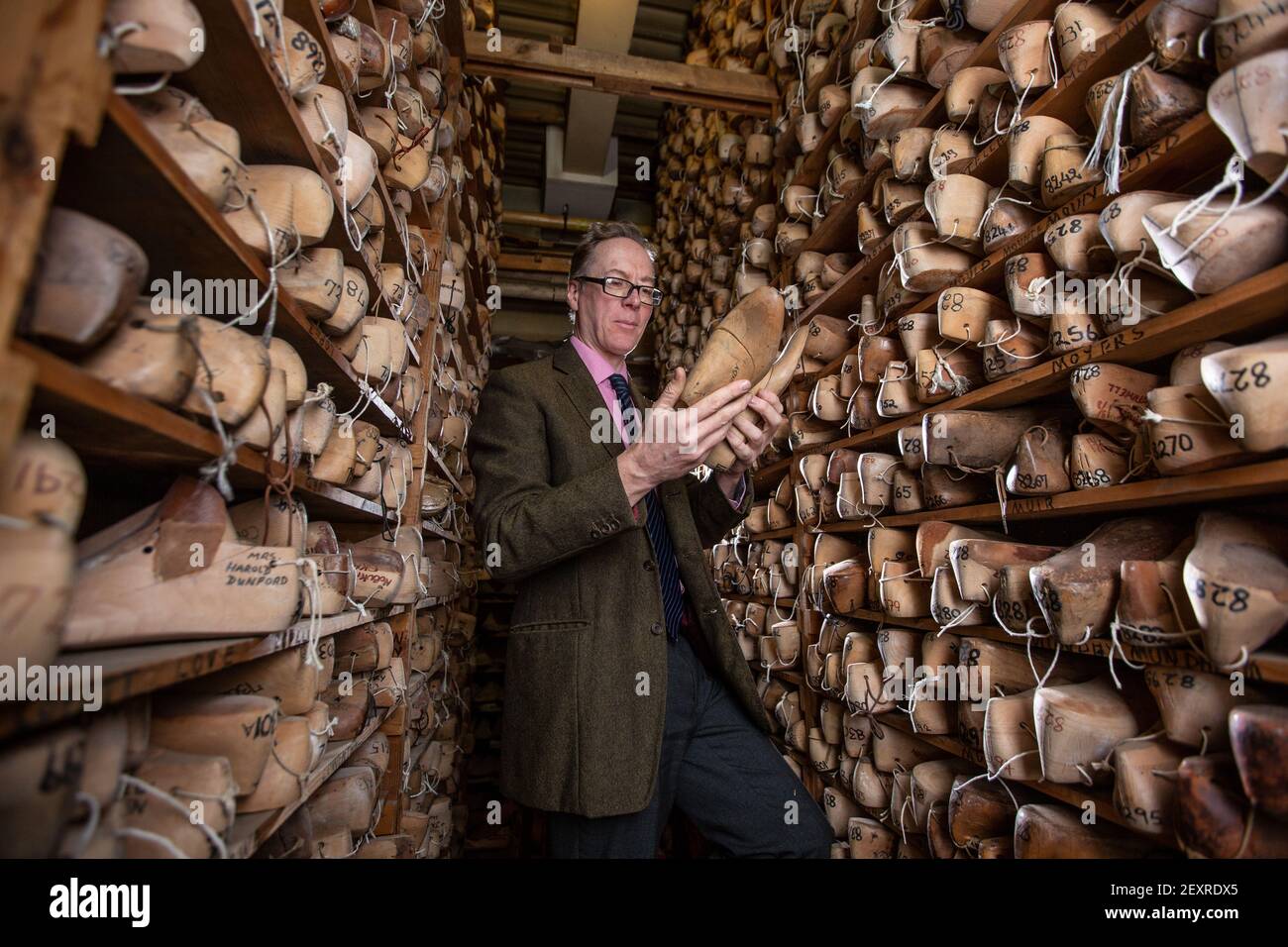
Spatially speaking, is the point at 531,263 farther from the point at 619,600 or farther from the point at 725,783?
the point at 725,783

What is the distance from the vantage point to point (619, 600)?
157 cm

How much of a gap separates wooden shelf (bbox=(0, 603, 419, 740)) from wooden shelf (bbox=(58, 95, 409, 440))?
17.4 inches

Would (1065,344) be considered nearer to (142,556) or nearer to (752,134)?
(142,556)

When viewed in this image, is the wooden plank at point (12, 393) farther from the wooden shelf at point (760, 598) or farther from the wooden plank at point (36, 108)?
the wooden shelf at point (760, 598)

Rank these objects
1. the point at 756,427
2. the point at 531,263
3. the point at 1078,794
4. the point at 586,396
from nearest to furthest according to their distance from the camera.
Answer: the point at 1078,794 < the point at 756,427 < the point at 586,396 < the point at 531,263

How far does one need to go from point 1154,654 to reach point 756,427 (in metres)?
0.77

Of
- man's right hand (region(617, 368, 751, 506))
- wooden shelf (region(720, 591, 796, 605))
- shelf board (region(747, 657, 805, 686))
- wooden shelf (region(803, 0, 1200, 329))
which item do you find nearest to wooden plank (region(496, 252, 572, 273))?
wooden shelf (region(720, 591, 796, 605))

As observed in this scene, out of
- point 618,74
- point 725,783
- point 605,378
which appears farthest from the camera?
point 618,74

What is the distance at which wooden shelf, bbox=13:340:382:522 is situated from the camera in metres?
0.55

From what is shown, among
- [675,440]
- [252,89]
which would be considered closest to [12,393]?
[252,89]

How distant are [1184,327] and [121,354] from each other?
1.24 meters

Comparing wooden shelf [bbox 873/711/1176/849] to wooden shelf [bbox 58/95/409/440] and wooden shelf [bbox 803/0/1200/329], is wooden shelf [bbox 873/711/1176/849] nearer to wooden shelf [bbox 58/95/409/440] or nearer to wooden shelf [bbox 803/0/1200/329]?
wooden shelf [bbox 803/0/1200/329]

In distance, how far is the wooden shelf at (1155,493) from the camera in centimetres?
84
